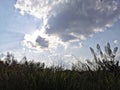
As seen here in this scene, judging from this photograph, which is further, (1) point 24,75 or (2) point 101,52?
(2) point 101,52

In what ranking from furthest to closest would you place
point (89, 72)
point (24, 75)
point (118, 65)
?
1. point (118, 65)
2. point (89, 72)
3. point (24, 75)

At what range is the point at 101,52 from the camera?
1407 centimetres

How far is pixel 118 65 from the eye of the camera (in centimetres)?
1334

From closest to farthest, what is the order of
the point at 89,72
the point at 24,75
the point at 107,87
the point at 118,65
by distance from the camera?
the point at 107,87
the point at 24,75
the point at 89,72
the point at 118,65

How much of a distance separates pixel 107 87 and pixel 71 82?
3.55 ft

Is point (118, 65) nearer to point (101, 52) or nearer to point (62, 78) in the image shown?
point (101, 52)

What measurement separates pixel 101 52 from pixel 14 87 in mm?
5930

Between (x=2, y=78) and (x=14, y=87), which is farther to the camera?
(x=2, y=78)

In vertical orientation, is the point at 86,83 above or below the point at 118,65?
below

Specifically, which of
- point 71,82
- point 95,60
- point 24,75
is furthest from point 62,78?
point 95,60

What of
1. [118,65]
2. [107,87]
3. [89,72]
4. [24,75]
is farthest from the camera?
[118,65]

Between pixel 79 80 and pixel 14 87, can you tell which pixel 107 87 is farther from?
pixel 14 87

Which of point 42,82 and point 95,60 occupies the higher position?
point 95,60

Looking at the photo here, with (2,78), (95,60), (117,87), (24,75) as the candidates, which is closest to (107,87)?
(117,87)
